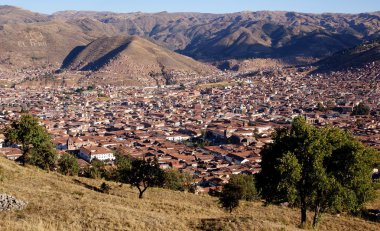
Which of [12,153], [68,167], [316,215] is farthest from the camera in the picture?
[12,153]

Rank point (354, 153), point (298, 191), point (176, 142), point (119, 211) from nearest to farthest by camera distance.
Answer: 1. point (119, 211)
2. point (354, 153)
3. point (298, 191)
4. point (176, 142)

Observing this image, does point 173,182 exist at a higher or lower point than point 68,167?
lower

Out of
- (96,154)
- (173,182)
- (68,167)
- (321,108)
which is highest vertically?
(68,167)

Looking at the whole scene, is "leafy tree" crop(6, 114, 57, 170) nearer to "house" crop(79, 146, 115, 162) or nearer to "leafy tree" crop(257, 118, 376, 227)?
"leafy tree" crop(257, 118, 376, 227)

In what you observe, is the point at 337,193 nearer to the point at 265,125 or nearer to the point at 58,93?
the point at 265,125

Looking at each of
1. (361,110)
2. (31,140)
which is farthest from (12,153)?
(361,110)

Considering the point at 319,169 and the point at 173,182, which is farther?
the point at 173,182

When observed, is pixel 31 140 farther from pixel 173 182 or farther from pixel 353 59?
pixel 353 59

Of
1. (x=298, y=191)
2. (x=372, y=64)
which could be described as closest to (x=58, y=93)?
(x=372, y=64)

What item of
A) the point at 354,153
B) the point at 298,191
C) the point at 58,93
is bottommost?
the point at 58,93
